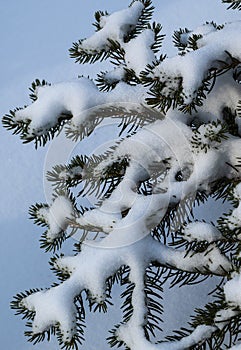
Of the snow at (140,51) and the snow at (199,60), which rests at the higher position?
the snow at (140,51)

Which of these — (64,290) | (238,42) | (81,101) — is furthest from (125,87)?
(64,290)

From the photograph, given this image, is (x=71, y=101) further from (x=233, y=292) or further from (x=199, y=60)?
(x=233, y=292)

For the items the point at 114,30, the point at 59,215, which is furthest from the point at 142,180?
the point at 114,30

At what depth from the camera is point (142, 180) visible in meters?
0.85

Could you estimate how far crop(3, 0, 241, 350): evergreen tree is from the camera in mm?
750

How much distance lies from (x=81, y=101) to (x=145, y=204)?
16cm

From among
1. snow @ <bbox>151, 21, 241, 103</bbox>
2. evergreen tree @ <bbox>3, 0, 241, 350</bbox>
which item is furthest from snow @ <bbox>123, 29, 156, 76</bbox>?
snow @ <bbox>151, 21, 241, 103</bbox>

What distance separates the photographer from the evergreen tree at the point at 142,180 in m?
0.75

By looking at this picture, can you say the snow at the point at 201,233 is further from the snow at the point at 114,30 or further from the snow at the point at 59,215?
the snow at the point at 114,30

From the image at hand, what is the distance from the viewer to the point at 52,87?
85cm

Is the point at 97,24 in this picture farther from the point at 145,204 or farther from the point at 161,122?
the point at 145,204

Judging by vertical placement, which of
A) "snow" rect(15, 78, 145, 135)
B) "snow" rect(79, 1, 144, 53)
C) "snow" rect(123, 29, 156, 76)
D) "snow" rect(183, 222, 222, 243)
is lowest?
"snow" rect(183, 222, 222, 243)

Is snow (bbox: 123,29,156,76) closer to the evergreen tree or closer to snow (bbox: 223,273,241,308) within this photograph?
the evergreen tree

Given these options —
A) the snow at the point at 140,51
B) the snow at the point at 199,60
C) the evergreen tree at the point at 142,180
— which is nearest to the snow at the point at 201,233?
the evergreen tree at the point at 142,180
